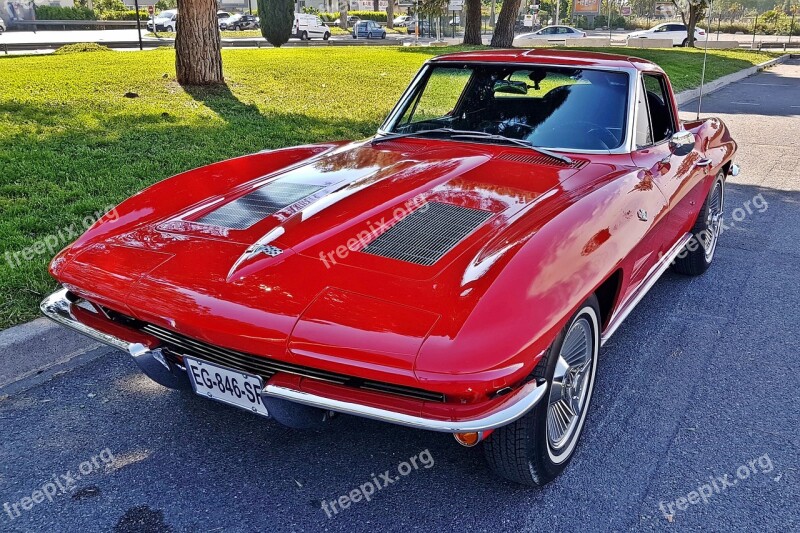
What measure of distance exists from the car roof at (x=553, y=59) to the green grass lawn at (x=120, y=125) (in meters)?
2.91

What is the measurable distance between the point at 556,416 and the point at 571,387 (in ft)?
0.46

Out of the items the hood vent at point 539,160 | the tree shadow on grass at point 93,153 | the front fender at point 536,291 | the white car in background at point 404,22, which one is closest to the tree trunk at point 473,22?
the tree shadow on grass at point 93,153

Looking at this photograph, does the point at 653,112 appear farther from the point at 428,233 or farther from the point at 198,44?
the point at 198,44

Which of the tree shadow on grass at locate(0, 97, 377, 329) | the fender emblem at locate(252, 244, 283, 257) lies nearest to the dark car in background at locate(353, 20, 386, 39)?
the tree shadow on grass at locate(0, 97, 377, 329)

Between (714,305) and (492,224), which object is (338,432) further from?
(714,305)

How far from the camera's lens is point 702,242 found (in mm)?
4582

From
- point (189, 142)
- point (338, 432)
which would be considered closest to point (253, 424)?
point (338, 432)

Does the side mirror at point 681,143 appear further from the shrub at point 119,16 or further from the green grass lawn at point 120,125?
the shrub at point 119,16

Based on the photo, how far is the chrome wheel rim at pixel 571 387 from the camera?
8.04 ft

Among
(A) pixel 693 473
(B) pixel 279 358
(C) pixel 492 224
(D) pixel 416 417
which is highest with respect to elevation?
(C) pixel 492 224

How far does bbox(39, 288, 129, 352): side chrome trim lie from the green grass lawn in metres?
0.93

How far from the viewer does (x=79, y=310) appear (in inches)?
109

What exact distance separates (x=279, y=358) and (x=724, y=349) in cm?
268

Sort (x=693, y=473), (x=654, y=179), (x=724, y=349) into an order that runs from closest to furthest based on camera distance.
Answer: (x=693, y=473) → (x=654, y=179) → (x=724, y=349)
